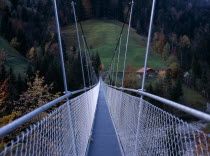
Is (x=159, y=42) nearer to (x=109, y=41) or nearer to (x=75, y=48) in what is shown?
(x=75, y=48)

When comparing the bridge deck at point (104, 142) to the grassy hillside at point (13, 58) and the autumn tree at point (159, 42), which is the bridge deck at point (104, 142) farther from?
the autumn tree at point (159, 42)

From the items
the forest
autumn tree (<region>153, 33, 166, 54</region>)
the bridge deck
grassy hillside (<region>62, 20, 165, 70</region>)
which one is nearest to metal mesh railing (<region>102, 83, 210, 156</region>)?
the bridge deck

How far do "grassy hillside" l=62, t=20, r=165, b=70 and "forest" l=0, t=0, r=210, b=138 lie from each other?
2.97 metres

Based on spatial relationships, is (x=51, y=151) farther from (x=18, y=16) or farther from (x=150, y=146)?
(x=18, y=16)

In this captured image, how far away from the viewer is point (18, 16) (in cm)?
5716

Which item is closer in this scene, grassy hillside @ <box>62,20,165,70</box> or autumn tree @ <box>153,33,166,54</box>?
grassy hillside @ <box>62,20,165,70</box>

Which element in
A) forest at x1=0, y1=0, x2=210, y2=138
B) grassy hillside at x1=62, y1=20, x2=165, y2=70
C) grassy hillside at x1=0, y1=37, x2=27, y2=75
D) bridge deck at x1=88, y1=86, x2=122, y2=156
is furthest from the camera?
grassy hillside at x1=62, y1=20, x2=165, y2=70

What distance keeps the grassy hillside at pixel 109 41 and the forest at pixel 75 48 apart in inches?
117

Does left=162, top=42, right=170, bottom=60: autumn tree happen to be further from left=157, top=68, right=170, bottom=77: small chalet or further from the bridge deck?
the bridge deck

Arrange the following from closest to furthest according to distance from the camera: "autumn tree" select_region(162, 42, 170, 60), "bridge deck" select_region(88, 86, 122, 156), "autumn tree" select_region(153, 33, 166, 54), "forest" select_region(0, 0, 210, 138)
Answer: "bridge deck" select_region(88, 86, 122, 156)
"forest" select_region(0, 0, 210, 138)
"autumn tree" select_region(162, 42, 170, 60)
"autumn tree" select_region(153, 33, 166, 54)

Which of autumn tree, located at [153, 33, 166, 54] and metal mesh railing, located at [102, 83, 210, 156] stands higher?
→ metal mesh railing, located at [102, 83, 210, 156]

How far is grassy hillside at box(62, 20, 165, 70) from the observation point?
181ft

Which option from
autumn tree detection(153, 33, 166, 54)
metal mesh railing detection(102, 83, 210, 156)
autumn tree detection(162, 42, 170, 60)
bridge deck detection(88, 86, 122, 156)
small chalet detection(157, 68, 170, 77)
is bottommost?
small chalet detection(157, 68, 170, 77)

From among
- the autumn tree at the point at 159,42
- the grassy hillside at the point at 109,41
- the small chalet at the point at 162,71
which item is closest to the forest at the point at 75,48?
the autumn tree at the point at 159,42
